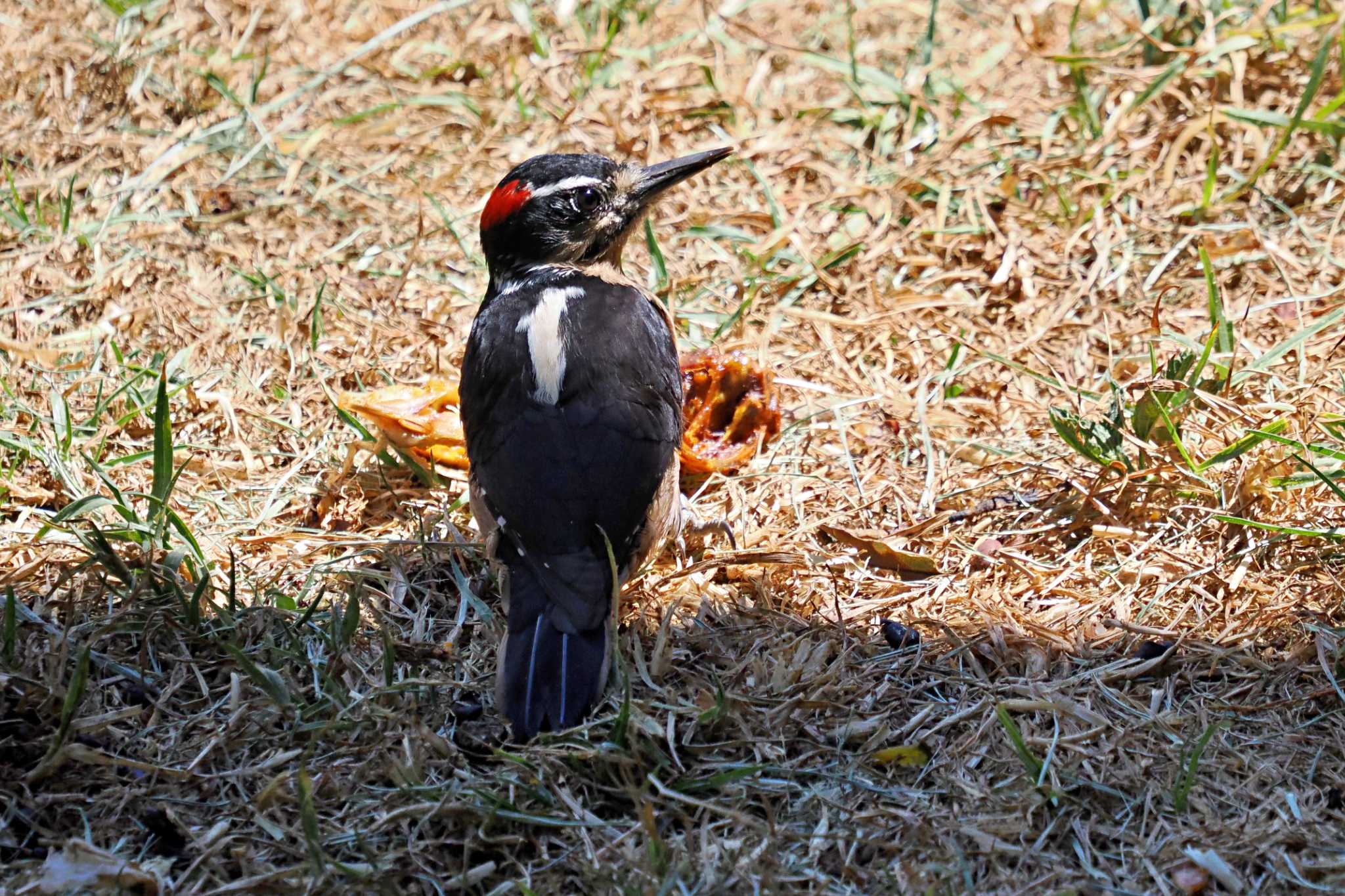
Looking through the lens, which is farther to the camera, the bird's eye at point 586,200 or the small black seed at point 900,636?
the bird's eye at point 586,200

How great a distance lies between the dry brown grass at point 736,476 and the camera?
3182 mm

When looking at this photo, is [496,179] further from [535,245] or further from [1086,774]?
[1086,774]

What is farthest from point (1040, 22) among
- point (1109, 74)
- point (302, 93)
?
point (302, 93)

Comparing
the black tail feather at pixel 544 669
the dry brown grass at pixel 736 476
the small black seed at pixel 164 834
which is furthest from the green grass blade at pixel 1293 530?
the small black seed at pixel 164 834

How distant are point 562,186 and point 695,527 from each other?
4.56 ft

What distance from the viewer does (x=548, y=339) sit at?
4.30m

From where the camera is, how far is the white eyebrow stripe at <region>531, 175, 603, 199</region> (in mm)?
4750

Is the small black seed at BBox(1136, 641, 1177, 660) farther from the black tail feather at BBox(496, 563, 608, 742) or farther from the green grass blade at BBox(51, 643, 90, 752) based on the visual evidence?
the green grass blade at BBox(51, 643, 90, 752)

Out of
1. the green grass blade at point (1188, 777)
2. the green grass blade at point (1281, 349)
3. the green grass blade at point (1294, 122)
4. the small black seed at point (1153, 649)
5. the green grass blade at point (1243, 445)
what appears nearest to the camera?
the green grass blade at point (1188, 777)

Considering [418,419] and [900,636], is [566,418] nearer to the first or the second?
[418,419]

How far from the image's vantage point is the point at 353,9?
7.21 meters

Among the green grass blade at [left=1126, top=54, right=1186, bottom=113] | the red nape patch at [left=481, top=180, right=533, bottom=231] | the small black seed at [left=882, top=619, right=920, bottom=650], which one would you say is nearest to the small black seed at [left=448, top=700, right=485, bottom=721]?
the small black seed at [left=882, top=619, right=920, bottom=650]

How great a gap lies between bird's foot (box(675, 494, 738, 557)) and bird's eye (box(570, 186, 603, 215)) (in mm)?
1191

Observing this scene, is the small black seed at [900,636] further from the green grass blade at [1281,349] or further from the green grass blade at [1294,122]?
the green grass blade at [1294,122]
